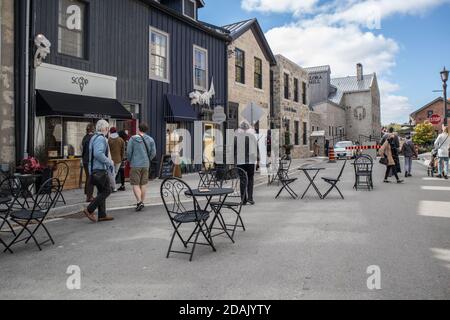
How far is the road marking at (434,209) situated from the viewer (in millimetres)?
7172

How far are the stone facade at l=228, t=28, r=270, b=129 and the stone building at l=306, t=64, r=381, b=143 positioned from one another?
24867mm

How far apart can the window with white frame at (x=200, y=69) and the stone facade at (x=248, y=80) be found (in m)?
1.99

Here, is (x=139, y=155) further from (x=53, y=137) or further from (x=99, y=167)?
(x=53, y=137)

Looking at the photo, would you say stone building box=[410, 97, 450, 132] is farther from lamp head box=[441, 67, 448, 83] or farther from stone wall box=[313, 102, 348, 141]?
lamp head box=[441, 67, 448, 83]

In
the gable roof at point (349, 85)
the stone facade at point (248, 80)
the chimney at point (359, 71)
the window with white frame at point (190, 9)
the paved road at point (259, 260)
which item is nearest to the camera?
the paved road at point (259, 260)

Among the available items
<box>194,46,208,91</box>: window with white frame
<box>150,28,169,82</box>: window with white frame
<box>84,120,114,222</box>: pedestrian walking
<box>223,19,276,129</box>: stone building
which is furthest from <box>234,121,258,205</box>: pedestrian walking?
<box>223,19,276,129</box>: stone building

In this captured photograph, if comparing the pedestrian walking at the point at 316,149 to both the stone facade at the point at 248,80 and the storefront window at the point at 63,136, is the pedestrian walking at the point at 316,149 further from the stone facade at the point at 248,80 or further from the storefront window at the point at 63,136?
the storefront window at the point at 63,136

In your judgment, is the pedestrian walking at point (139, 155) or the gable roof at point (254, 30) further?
the gable roof at point (254, 30)

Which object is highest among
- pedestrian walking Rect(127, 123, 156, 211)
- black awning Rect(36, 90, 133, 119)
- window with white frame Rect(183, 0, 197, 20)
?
window with white frame Rect(183, 0, 197, 20)

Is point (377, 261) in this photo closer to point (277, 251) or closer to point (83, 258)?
point (277, 251)

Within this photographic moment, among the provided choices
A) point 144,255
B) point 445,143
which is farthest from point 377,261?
point 445,143

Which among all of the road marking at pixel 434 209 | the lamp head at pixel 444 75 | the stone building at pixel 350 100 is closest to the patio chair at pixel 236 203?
the road marking at pixel 434 209

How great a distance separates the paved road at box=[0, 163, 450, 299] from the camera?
11.8 feet
